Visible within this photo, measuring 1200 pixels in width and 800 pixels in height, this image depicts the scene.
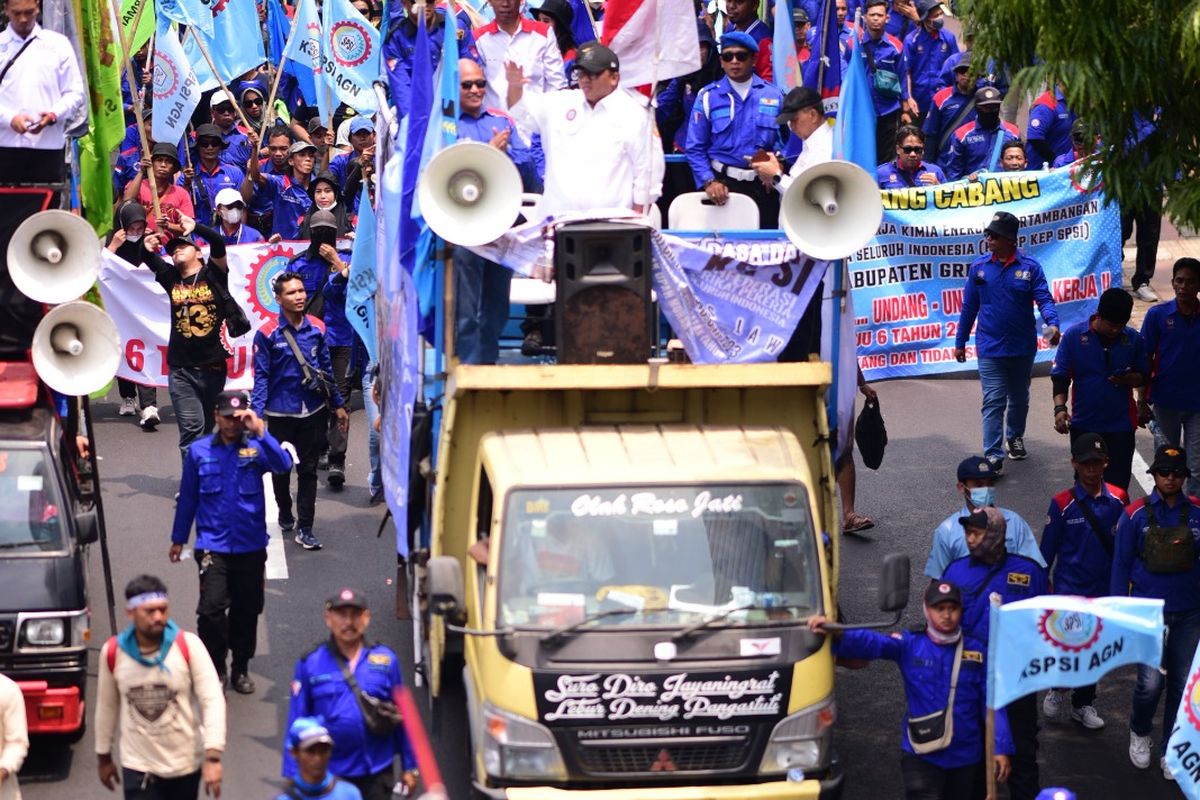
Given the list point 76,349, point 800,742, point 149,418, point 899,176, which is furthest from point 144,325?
point 800,742

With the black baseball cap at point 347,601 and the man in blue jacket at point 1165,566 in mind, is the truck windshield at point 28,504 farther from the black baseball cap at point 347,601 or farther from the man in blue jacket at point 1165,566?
the man in blue jacket at point 1165,566

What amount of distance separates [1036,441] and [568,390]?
8.34 meters

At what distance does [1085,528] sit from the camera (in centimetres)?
1184

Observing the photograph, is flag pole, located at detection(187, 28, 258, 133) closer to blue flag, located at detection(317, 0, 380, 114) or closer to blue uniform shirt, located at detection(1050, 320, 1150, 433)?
blue flag, located at detection(317, 0, 380, 114)

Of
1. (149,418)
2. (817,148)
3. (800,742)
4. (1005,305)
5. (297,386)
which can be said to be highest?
(817,148)

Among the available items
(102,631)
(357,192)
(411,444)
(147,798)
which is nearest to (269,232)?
(357,192)

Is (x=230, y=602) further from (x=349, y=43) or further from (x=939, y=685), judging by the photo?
(x=349, y=43)

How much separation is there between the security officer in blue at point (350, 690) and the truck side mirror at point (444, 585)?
12.9 inches

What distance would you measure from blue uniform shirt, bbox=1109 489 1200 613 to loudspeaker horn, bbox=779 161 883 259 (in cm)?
224

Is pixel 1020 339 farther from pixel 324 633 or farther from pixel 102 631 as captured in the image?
pixel 102 631

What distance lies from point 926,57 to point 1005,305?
7.79m

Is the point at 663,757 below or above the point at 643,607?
below

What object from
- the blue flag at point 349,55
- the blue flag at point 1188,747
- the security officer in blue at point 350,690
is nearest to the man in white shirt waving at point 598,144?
the security officer in blue at point 350,690

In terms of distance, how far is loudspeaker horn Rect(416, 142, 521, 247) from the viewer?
414 inches
